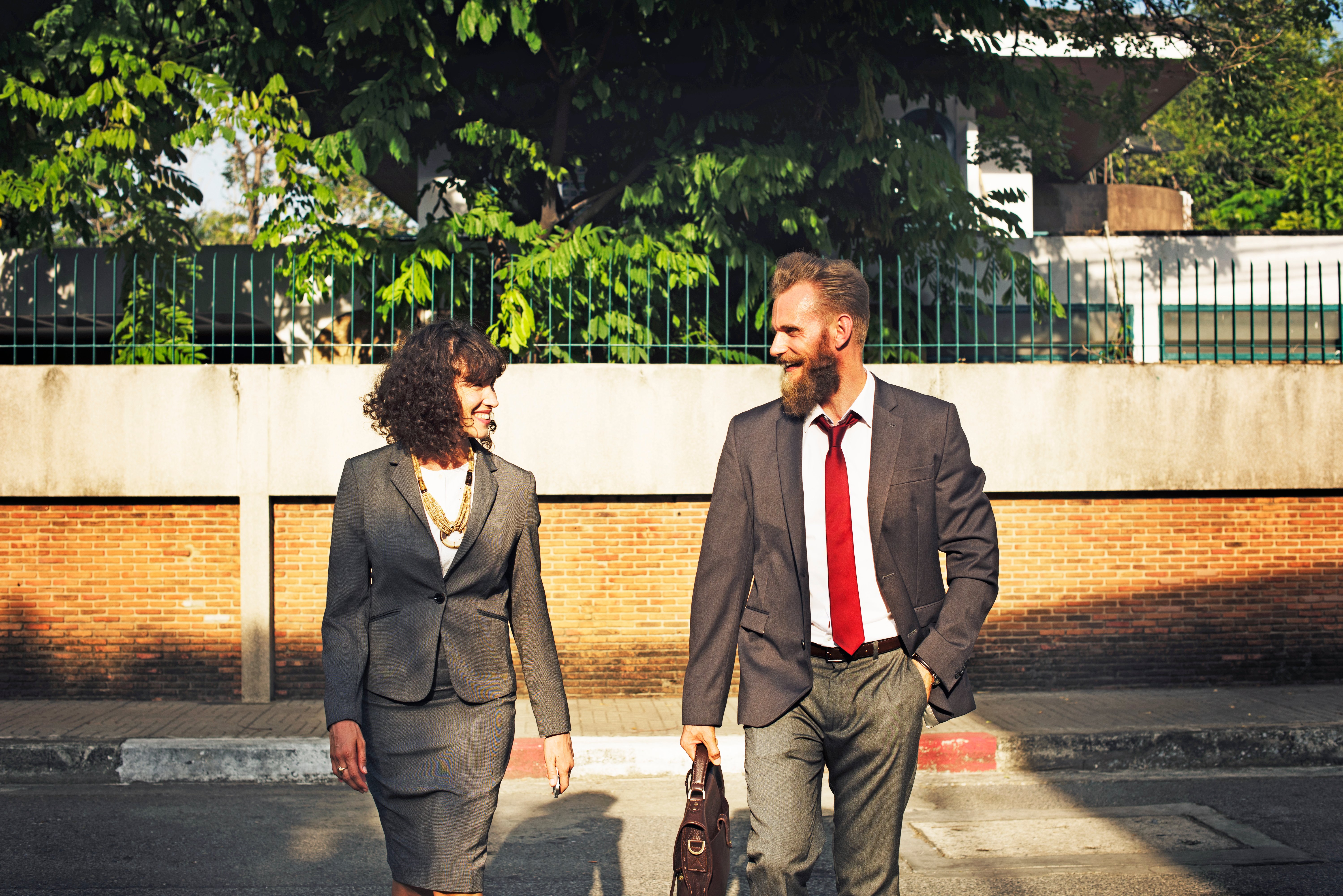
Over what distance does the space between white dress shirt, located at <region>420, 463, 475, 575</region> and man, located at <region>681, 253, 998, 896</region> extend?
68cm

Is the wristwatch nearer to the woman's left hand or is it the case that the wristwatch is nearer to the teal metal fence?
the woman's left hand

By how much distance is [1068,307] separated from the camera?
28.3 feet

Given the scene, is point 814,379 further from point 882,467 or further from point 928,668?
point 928,668

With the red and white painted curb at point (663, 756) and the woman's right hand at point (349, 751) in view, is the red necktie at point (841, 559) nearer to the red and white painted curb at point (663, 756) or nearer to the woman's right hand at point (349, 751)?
the woman's right hand at point (349, 751)

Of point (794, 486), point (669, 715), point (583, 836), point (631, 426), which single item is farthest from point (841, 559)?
point (631, 426)

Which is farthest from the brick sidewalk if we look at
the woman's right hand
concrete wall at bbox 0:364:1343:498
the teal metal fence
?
the woman's right hand

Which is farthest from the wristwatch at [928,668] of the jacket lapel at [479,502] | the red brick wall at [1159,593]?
the red brick wall at [1159,593]

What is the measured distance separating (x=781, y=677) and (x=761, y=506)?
46 centimetres

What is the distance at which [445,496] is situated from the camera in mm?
3203

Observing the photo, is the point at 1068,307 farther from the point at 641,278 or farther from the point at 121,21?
the point at 121,21

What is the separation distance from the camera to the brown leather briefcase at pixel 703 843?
2.73 meters

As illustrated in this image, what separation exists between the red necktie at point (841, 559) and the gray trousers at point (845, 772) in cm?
8

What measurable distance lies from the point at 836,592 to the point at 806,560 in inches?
4.4

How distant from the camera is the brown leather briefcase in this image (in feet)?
8.96
